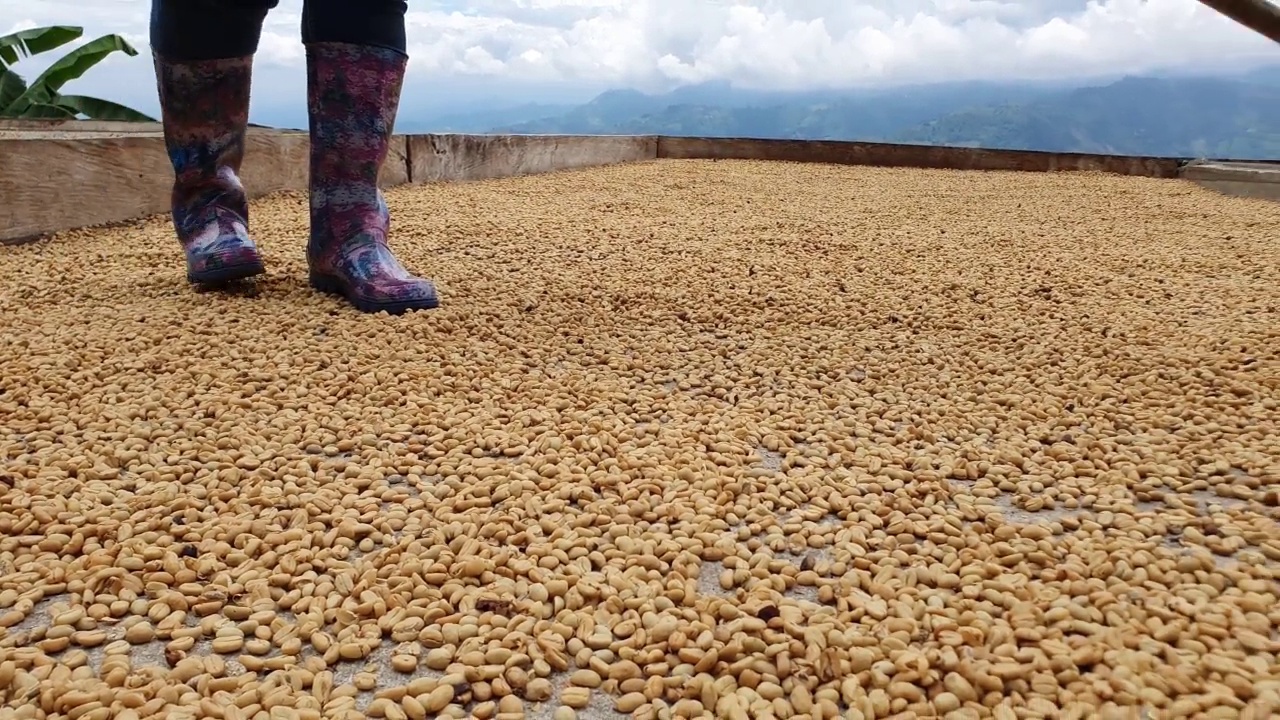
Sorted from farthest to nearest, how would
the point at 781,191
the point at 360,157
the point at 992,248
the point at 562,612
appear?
1. the point at 781,191
2. the point at 992,248
3. the point at 360,157
4. the point at 562,612

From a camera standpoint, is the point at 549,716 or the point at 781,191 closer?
the point at 549,716

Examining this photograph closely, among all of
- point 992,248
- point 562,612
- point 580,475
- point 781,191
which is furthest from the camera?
point 781,191

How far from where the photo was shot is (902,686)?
866mm

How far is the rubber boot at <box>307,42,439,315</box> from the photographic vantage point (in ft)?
6.66

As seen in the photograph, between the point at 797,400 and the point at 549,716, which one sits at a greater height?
the point at 797,400

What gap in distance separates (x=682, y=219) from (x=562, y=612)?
291 centimetres

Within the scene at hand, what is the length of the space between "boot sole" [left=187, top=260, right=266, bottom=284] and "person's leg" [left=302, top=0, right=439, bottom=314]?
14 centimetres

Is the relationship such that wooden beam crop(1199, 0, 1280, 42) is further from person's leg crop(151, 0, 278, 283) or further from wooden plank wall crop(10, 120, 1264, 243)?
wooden plank wall crop(10, 120, 1264, 243)

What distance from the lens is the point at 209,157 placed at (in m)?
2.25

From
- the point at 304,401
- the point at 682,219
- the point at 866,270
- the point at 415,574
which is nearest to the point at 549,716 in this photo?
the point at 415,574

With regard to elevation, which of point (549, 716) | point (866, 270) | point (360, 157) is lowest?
point (549, 716)

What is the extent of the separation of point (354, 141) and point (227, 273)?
0.47 metres

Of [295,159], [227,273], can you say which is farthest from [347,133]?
[295,159]

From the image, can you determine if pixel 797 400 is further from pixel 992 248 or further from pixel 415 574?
pixel 992 248
